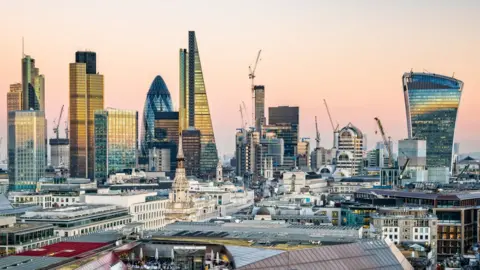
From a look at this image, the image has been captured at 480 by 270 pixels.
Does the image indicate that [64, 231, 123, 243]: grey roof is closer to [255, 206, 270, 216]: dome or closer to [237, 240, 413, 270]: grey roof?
[237, 240, 413, 270]: grey roof

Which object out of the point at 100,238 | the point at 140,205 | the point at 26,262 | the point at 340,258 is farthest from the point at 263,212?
the point at 26,262

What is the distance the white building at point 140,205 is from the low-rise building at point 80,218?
515 cm

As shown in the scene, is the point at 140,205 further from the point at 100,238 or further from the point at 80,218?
the point at 100,238

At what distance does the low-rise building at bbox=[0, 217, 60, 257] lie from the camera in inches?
3947

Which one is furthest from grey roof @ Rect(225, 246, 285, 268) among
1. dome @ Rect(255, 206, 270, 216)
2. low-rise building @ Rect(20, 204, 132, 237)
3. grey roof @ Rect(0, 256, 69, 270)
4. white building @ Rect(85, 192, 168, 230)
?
white building @ Rect(85, 192, 168, 230)

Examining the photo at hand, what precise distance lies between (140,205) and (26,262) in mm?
78454

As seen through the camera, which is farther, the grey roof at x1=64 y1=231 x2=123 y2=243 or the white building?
the white building

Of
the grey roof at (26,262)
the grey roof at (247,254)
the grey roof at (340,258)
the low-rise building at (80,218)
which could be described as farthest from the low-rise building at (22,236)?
the grey roof at (340,258)

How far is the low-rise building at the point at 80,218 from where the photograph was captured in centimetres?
11974

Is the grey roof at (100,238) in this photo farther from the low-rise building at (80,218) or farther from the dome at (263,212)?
the dome at (263,212)

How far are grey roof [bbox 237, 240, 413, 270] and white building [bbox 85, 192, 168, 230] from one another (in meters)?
63.7

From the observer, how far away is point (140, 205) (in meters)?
147

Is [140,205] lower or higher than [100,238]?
lower

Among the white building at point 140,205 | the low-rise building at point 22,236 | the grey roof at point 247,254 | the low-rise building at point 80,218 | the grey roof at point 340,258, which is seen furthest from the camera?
the white building at point 140,205
